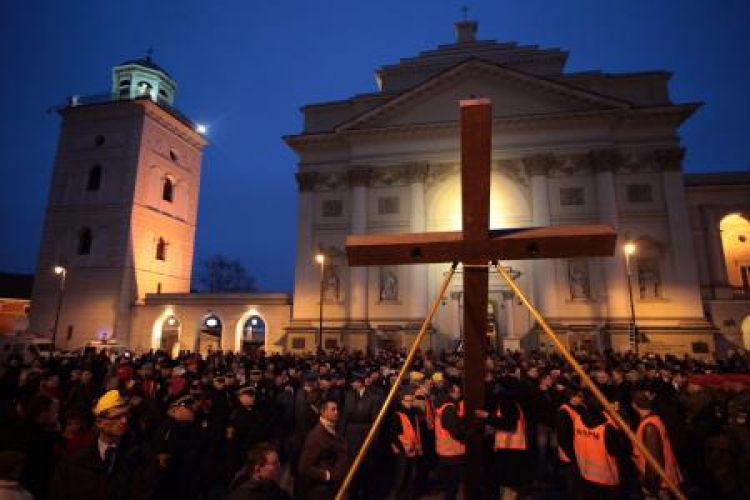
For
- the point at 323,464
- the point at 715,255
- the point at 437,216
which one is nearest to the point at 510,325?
the point at 437,216

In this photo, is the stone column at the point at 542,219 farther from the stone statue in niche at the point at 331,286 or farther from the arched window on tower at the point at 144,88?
the arched window on tower at the point at 144,88

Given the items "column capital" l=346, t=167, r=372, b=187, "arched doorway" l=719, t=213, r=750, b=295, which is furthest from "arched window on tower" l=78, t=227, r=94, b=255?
"arched doorway" l=719, t=213, r=750, b=295

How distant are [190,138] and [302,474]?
40787mm

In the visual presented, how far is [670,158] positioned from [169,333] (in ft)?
114

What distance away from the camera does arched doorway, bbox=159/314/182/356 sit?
32.1 meters

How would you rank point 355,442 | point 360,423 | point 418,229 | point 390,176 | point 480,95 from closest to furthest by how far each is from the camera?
point 355,442 → point 360,423 → point 418,229 → point 480,95 → point 390,176

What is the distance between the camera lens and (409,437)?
6898 millimetres

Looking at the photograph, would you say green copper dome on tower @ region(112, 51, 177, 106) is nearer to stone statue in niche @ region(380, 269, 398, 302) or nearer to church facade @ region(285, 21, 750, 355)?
church facade @ region(285, 21, 750, 355)

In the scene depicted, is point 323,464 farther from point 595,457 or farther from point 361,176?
point 361,176

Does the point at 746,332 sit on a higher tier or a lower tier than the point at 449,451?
higher

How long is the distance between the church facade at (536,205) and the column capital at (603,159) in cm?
6

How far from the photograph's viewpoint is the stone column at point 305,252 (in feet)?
95.4

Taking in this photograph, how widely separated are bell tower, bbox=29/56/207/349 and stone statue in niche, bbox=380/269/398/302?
56.7 feet

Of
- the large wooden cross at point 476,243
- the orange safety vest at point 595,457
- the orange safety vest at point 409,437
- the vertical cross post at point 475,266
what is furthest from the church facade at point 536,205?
the large wooden cross at point 476,243
